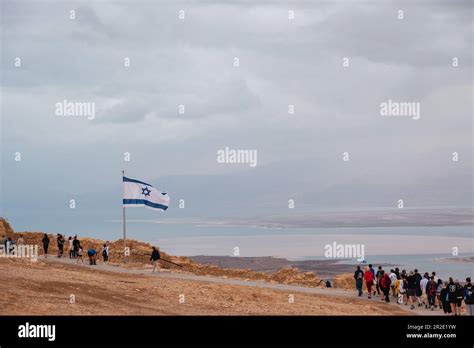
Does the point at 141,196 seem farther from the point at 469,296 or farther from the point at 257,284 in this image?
the point at 469,296

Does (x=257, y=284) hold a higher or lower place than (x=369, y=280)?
lower

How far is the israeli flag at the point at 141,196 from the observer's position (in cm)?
4131

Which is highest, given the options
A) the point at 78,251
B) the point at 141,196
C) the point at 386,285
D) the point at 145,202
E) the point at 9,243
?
the point at 141,196

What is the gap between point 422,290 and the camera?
101 ft

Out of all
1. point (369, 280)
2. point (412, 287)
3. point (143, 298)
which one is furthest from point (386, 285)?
point (143, 298)

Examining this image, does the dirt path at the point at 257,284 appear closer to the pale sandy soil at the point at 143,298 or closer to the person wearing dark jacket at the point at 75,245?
the pale sandy soil at the point at 143,298

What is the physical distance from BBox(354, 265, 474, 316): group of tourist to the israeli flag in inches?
532

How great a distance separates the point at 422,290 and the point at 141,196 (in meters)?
17.6

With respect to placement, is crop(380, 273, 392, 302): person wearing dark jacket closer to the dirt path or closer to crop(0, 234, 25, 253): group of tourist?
the dirt path
